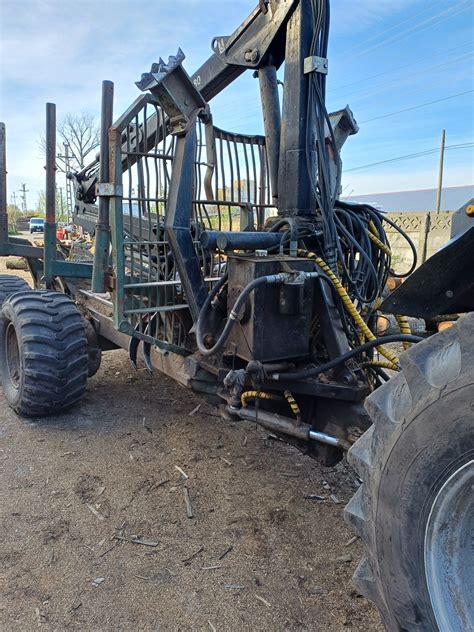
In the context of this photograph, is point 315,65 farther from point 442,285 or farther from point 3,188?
point 3,188

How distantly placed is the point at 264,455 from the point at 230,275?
1472mm

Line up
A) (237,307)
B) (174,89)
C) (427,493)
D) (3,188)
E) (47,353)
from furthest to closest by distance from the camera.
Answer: (3,188) < (47,353) < (174,89) < (237,307) < (427,493)

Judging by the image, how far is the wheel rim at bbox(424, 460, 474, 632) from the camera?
1427mm

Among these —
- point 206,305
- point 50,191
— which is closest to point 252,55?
point 206,305

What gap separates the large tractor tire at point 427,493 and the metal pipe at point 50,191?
320 centimetres

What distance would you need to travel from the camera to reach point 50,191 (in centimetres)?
399

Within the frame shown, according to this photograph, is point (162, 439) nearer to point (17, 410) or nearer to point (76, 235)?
point (17, 410)

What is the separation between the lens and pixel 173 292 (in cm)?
333

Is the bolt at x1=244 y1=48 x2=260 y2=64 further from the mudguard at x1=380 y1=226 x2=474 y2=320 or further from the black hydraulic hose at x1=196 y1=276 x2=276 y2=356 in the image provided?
the mudguard at x1=380 y1=226 x2=474 y2=320

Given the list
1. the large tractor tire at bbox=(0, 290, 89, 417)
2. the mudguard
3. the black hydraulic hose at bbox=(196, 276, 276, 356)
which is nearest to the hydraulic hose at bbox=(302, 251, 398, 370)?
the black hydraulic hose at bbox=(196, 276, 276, 356)

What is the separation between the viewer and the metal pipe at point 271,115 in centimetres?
319

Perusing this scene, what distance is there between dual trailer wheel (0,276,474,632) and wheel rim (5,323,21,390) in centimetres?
343

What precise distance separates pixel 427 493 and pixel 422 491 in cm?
2

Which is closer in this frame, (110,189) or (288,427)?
(288,427)
